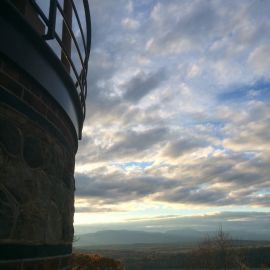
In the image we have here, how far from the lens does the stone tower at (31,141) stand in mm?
3021

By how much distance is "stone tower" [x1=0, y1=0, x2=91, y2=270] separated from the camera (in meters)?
3.02

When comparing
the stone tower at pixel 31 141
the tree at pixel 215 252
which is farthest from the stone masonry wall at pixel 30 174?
the tree at pixel 215 252

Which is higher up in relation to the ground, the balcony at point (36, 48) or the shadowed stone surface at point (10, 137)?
the balcony at point (36, 48)

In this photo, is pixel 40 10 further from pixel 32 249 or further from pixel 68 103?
pixel 32 249

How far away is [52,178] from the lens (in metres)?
3.88

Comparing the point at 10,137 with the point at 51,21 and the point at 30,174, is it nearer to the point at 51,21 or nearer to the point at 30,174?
the point at 30,174

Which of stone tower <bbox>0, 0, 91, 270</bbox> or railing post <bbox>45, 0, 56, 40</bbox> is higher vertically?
railing post <bbox>45, 0, 56, 40</bbox>

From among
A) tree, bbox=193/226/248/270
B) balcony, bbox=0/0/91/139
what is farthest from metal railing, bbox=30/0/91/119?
tree, bbox=193/226/248/270

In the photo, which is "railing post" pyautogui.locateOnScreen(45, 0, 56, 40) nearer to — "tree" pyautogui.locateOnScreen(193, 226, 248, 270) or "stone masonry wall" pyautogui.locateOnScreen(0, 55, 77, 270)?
"stone masonry wall" pyautogui.locateOnScreen(0, 55, 77, 270)

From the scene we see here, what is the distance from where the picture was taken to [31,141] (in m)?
3.44

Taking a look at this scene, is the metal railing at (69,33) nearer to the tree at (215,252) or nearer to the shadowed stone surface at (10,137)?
the shadowed stone surface at (10,137)

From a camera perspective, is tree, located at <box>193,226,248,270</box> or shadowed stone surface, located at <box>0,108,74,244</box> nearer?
shadowed stone surface, located at <box>0,108,74,244</box>

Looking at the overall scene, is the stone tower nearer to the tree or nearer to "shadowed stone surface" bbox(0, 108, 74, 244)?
"shadowed stone surface" bbox(0, 108, 74, 244)

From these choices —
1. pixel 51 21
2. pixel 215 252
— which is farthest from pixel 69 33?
pixel 215 252
